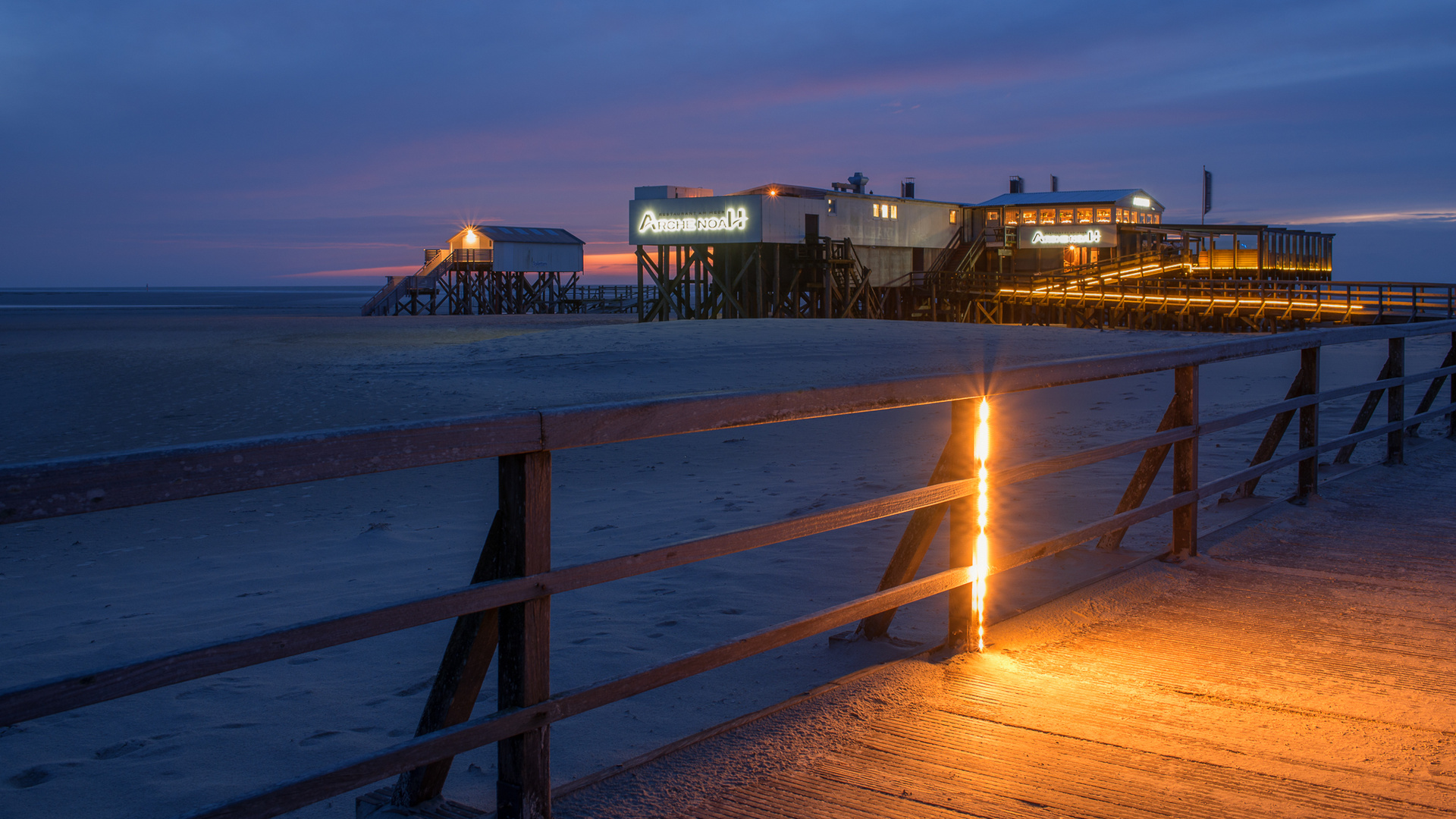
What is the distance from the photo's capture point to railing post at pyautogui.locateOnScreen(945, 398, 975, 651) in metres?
3.79

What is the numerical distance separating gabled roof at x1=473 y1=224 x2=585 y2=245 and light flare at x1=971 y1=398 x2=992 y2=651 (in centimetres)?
6912

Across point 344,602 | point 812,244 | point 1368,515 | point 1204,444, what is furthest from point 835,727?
point 812,244

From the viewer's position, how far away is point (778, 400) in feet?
9.73

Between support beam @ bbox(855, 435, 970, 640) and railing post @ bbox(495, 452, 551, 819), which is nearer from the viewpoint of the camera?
railing post @ bbox(495, 452, 551, 819)

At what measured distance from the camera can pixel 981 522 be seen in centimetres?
387

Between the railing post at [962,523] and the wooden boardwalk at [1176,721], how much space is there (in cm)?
14

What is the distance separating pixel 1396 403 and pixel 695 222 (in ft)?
132

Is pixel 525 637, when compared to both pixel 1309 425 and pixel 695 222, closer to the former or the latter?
pixel 1309 425

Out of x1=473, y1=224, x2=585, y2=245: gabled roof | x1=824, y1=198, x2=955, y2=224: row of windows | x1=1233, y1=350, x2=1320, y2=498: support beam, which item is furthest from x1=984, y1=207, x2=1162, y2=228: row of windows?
x1=1233, y1=350, x2=1320, y2=498: support beam

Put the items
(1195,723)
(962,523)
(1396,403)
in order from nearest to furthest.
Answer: (1195,723) < (962,523) < (1396,403)

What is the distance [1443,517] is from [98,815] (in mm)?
7201

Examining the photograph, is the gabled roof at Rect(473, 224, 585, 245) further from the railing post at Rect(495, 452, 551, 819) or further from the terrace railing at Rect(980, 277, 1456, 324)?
the railing post at Rect(495, 452, 551, 819)

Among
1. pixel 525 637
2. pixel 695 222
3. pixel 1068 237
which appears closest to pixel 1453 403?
pixel 525 637

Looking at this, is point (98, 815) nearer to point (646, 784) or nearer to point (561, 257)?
point (646, 784)
